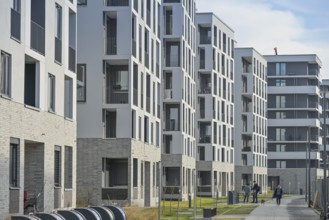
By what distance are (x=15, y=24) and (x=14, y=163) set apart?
5041 mm

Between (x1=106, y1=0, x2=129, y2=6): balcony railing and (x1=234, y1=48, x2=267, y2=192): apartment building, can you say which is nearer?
(x1=106, y1=0, x2=129, y2=6): balcony railing

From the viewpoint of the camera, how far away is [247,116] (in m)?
110

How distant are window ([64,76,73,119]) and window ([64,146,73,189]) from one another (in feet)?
5.36

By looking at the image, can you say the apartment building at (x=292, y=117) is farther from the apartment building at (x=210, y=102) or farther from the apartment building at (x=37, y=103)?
the apartment building at (x=37, y=103)

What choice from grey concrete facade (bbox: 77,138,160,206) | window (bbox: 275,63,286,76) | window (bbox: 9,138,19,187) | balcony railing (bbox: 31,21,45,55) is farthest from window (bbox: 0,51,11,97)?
window (bbox: 275,63,286,76)

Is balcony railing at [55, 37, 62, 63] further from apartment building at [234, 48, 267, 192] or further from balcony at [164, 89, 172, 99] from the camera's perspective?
apartment building at [234, 48, 267, 192]

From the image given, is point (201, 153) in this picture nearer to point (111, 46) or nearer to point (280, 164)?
point (111, 46)

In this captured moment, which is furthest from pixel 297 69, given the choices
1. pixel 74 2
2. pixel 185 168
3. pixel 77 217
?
pixel 77 217

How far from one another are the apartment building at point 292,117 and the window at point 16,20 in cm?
10460

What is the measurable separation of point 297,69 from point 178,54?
6707 cm

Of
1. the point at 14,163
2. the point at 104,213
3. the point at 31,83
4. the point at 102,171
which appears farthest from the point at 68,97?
the point at 104,213

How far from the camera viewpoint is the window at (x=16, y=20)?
2842 cm

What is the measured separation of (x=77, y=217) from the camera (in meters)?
20.8

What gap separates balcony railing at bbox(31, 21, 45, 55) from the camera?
3127 cm
